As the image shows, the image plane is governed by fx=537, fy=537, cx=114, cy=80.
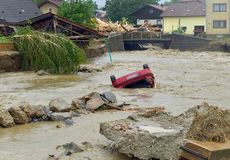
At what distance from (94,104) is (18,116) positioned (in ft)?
8.10

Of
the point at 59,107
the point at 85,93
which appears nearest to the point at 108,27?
the point at 85,93

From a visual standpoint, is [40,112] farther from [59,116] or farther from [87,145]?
[87,145]

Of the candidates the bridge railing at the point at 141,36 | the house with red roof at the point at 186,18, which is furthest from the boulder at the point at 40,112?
the house with red roof at the point at 186,18

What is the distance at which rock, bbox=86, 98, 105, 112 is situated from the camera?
13.2 m

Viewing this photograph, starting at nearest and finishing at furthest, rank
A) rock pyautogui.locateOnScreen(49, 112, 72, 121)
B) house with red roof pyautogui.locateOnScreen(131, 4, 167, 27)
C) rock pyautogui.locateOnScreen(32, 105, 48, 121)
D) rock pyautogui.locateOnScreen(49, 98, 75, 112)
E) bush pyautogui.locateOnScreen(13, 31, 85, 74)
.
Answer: rock pyautogui.locateOnScreen(49, 112, 72, 121), rock pyautogui.locateOnScreen(32, 105, 48, 121), rock pyautogui.locateOnScreen(49, 98, 75, 112), bush pyautogui.locateOnScreen(13, 31, 85, 74), house with red roof pyautogui.locateOnScreen(131, 4, 167, 27)

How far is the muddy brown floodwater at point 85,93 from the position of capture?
923cm

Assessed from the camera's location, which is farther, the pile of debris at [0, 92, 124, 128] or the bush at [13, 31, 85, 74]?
the bush at [13, 31, 85, 74]

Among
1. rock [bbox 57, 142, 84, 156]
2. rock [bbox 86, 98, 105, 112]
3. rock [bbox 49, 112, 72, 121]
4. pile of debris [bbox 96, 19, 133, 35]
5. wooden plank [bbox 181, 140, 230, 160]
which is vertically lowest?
pile of debris [bbox 96, 19, 133, 35]

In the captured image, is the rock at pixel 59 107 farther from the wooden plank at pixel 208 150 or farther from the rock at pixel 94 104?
the wooden plank at pixel 208 150

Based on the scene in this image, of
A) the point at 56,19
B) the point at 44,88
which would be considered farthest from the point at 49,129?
the point at 56,19

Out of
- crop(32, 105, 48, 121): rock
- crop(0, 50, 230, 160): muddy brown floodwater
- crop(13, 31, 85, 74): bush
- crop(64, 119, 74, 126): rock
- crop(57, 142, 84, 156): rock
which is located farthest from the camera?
crop(13, 31, 85, 74): bush

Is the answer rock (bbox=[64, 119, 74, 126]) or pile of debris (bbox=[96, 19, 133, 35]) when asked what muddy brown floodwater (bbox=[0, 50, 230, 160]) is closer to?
rock (bbox=[64, 119, 74, 126])

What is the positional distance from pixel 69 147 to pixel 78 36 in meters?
25.8

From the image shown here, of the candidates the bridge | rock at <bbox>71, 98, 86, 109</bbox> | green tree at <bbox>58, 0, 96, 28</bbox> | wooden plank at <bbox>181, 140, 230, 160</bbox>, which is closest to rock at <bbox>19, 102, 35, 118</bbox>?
rock at <bbox>71, 98, 86, 109</bbox>
